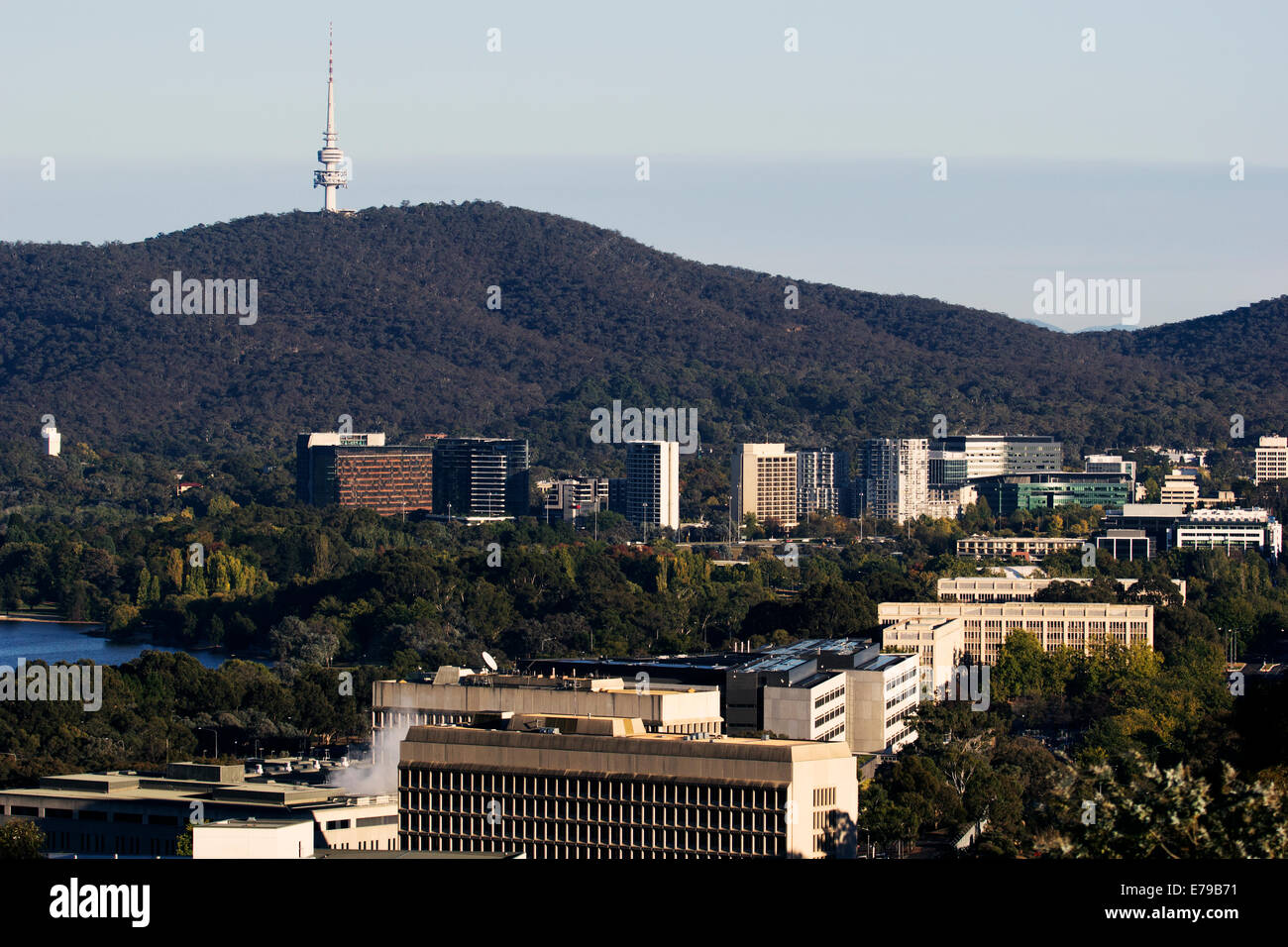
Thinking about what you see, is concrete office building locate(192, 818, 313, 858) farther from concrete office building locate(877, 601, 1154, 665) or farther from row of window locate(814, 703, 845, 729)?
concrete office building locate(877, 601, 1154, 665)

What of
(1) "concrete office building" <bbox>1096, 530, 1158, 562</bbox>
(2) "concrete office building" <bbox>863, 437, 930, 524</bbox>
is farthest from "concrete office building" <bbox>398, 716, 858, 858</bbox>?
(2) "concrete office building" <bbox>863, 437, 930, 524</bbox>

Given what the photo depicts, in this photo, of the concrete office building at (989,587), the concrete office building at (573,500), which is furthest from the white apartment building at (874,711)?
the concrete office building at (573,500)

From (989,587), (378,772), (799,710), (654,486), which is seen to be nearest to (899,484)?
(654,486)

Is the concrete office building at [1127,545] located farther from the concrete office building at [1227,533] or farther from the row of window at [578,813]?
the row of window at [578,813]

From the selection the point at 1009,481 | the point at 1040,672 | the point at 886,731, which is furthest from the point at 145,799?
the point at 1009,481
